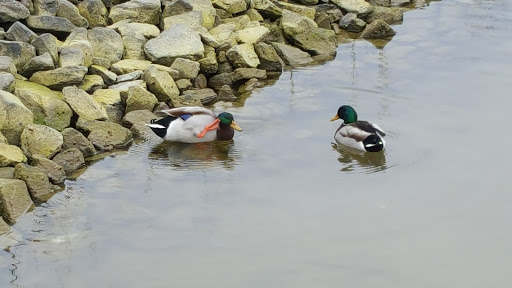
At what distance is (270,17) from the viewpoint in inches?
551

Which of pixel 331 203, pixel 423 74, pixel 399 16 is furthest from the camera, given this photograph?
pixel 399 16

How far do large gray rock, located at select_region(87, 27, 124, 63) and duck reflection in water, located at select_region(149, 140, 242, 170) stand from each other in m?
1.98

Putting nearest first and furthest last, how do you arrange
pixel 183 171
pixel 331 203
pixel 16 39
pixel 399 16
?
pixel 331 203, pixel 183 171, pixel 16 39, pixel 399 16

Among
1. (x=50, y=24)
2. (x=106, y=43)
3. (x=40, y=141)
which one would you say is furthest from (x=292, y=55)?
(x=40, y=141)

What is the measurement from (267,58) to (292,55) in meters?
0.64

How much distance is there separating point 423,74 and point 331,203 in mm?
4398

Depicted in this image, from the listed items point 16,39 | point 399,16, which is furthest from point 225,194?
point 399,16

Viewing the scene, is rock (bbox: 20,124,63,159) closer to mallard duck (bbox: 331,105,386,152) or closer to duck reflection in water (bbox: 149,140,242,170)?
duck reflection in water (bbox: 149,140,242,170)

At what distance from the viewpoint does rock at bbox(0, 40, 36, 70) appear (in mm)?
10414

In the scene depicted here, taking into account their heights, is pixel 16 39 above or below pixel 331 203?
above

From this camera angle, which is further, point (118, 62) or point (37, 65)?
point (118, 62)

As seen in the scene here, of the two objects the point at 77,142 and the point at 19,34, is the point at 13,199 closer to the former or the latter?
the point at 77,142

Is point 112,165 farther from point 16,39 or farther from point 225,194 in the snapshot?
point 16,39

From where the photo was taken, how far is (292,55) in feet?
42.2
